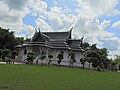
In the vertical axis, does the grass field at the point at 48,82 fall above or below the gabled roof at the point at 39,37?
below

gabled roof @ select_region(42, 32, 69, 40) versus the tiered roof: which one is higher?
gabled roof @ select_region(42, 32, 69, 40)

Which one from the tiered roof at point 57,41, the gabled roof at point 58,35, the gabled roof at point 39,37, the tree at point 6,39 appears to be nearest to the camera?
the tiered roof at point 57,41

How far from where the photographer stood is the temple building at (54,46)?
205ft

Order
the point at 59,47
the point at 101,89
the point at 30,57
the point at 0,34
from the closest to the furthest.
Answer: the point at 101,89 < the point at 30,57 < the point at 59,47 < the point at 0,34

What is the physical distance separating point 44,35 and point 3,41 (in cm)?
1217

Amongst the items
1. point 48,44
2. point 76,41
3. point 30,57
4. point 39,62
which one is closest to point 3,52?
point 30,57

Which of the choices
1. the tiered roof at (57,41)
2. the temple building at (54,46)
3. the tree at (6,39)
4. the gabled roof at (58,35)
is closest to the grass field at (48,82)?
the temple building at (54,46)

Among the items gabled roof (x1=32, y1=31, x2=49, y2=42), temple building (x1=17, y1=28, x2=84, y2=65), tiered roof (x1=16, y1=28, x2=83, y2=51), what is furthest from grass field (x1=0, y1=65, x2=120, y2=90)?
gabled roof (x1=32, y1=31, x2=49, y2=42)

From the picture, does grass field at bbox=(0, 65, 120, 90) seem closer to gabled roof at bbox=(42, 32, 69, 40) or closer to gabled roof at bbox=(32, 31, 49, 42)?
gabled roof at bbox=(32, 31, 49, 42)

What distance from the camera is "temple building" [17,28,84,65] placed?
6253 cm

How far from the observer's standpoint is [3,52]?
53.3 metres

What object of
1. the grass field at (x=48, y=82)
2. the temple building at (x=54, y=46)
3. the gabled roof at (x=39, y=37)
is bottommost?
the grass field at (x=48, y=82)

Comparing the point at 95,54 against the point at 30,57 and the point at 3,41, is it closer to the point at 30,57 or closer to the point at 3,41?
the point at 30,57

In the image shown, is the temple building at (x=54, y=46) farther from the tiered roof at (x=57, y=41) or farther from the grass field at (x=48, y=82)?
the grass field at (x=48, y=82)
